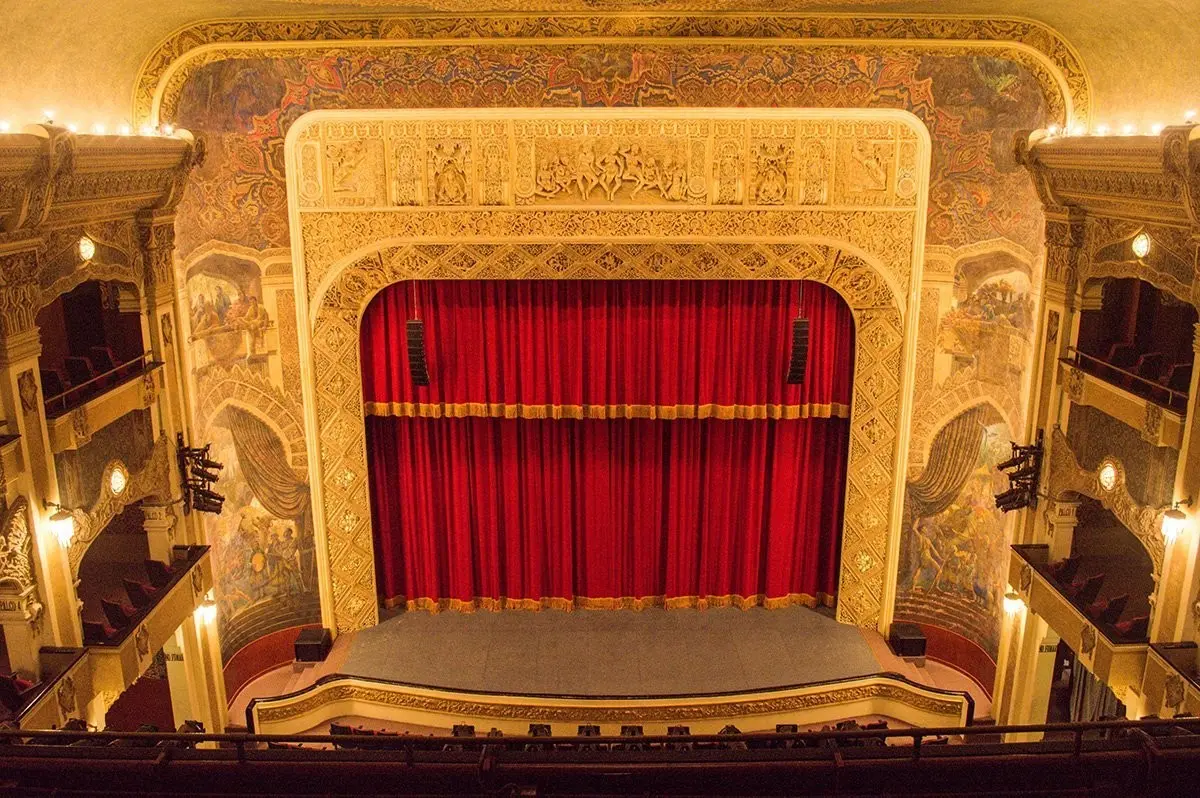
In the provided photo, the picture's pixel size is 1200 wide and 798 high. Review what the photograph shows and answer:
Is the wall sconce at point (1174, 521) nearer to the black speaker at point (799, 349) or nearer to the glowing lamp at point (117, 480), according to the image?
the black speaker at point (799, 349)

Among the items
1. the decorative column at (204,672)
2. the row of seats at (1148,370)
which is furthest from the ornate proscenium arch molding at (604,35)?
the decorative column at (204,672)

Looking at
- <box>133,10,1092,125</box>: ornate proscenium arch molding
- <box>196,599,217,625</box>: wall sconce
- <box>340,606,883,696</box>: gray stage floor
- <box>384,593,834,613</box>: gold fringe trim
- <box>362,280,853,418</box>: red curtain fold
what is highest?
<box>133,10,1092,125</box>: ornate proscenium arch molding

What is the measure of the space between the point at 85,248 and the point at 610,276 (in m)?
4.90

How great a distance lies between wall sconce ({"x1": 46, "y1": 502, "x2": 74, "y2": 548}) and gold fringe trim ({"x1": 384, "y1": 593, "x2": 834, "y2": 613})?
4.67 meters

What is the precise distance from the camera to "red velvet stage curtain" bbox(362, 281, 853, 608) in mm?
10625

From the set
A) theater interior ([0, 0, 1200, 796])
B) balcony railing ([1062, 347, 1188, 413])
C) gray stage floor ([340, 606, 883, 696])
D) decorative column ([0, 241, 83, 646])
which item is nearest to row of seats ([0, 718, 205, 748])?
theater interior ([0, 0, 1200, 796])

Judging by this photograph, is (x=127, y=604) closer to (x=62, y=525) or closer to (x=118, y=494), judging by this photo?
(x=118, y=494)

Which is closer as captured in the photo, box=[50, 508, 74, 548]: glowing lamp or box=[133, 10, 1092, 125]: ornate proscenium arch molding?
box=[50, 508, 74, 548]: glowing lamp

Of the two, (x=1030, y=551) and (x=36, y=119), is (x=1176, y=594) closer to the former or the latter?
(x=1030, y=551)

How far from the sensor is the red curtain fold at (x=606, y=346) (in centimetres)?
1057

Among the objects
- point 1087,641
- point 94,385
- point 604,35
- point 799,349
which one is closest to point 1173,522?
point 1087,641

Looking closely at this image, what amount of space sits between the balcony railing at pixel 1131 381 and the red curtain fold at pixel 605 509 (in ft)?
9.03

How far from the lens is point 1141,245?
7879 millimetres

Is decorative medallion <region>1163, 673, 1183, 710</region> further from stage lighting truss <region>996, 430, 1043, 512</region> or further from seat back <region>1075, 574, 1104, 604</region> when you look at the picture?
stage lighting truss <region>996, 430, 1043, 512</region>
